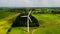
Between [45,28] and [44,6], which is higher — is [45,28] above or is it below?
below

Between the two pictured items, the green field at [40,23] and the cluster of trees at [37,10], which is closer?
the green field at [40,23]

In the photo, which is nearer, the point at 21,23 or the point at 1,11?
the point at 21,23

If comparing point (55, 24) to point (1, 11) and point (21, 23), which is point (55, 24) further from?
point (1, 11)

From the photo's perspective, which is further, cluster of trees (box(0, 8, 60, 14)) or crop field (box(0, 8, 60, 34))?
cluster of trees (box(0, 8, 60, 14))

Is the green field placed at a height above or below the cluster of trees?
below

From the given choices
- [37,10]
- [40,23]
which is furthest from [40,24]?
[37,10]
